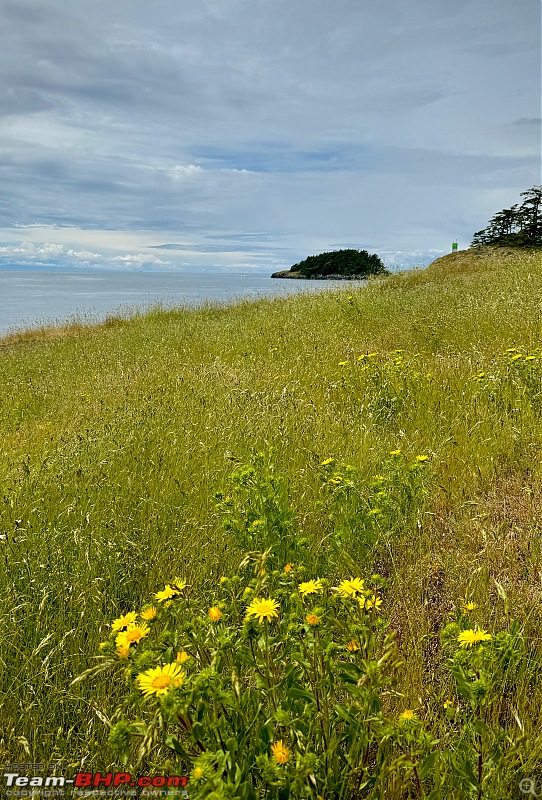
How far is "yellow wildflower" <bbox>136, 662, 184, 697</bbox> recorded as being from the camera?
0.96m

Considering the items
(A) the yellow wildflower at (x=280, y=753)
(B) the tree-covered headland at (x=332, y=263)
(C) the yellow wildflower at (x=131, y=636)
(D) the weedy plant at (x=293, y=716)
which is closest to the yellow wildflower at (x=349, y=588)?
(D) the weedy plant at (x=293, y=716)

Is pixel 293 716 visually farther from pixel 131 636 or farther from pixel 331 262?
pixel 331 262

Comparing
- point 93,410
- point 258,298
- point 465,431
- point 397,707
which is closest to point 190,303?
point 258,298

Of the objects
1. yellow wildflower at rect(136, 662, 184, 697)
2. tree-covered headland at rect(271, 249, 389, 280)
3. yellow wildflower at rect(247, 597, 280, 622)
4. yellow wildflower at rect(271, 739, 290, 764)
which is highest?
Result: tree-covered headland at rect(271, 249, 389, 280)

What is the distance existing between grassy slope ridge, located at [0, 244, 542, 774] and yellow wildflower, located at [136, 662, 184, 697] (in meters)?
0.67

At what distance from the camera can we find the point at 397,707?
1562mm

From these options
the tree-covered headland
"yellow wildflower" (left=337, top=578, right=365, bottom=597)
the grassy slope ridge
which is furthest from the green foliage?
"yellow wildflower" (left=337, top=578, right=365, bottom=597)

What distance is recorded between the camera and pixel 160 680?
0.99 meters

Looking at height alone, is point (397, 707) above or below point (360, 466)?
below

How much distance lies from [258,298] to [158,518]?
462 inches

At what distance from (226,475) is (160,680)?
84.6 inches

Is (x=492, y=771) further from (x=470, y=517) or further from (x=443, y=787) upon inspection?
(x=470, y=517)

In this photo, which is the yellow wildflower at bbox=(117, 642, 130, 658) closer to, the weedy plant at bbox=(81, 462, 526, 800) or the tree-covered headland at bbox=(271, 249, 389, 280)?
the weedy plant at bbox=(81, 462, 526, 800)

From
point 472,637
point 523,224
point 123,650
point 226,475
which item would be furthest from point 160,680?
point 523,224
